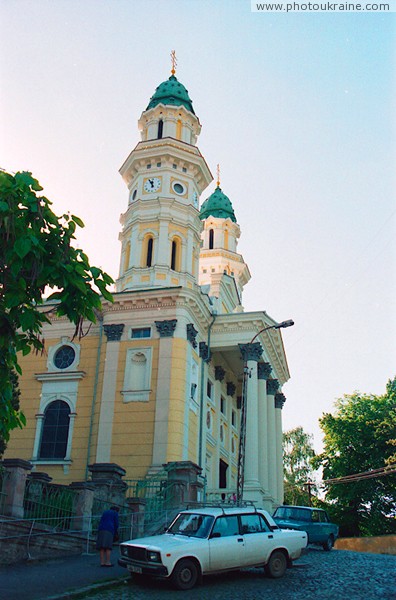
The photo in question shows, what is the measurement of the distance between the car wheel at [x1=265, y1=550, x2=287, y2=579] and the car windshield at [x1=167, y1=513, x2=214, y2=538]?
1590 millimetres

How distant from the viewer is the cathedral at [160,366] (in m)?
29.8

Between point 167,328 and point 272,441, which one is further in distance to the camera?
point 272,441

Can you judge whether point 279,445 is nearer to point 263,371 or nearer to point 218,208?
point 263,371

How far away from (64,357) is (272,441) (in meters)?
13.9

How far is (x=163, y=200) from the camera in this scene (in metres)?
36.7

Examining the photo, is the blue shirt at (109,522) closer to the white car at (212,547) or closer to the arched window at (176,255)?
the white car at (212,547)

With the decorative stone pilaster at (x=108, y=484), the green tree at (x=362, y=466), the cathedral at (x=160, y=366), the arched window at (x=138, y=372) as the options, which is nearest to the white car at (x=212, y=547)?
the decorative stone pilaster at (x=108, y=484)

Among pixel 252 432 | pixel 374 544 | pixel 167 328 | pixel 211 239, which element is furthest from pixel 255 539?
pixel 211 239

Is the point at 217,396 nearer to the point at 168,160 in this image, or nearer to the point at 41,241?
the point at 168,160

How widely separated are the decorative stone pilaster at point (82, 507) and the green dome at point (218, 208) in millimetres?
39682

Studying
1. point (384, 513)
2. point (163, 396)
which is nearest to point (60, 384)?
point (163, 396)

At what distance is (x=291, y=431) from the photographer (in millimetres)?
62094

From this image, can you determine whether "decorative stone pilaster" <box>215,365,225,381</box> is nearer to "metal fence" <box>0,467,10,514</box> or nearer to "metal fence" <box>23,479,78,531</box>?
"metal fence" <box>23,479,78,531</box>

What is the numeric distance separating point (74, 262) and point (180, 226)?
27259 millimetres
